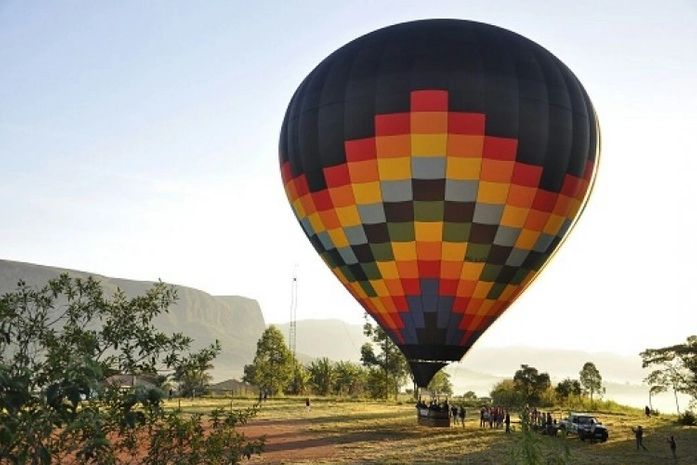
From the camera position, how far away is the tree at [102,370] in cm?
601

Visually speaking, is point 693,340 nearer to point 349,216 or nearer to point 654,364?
point 654,364

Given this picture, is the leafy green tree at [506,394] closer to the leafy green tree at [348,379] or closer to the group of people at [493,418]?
the group of people at [493,418]

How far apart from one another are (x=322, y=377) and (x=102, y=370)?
262 feet

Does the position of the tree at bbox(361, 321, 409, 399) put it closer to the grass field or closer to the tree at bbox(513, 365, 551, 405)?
the tree at bbox(513, 365, 551, 405)

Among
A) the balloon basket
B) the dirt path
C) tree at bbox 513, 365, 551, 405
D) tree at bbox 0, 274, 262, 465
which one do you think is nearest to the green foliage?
tree at bbox 513, 365, 551, 405

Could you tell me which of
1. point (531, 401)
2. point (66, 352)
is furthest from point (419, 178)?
point (531, 401)

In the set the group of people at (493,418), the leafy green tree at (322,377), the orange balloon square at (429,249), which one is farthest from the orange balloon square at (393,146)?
the leafy green tree at (322,377)

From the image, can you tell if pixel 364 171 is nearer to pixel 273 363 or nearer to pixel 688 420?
pixel 688 420

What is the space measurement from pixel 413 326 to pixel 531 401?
133ft

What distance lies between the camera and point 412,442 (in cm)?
2861

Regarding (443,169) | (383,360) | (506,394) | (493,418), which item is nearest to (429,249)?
(443,169)

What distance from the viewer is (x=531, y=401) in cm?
6016

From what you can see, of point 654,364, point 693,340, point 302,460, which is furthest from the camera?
point 654,364

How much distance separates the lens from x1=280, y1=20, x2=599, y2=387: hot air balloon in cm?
2383
